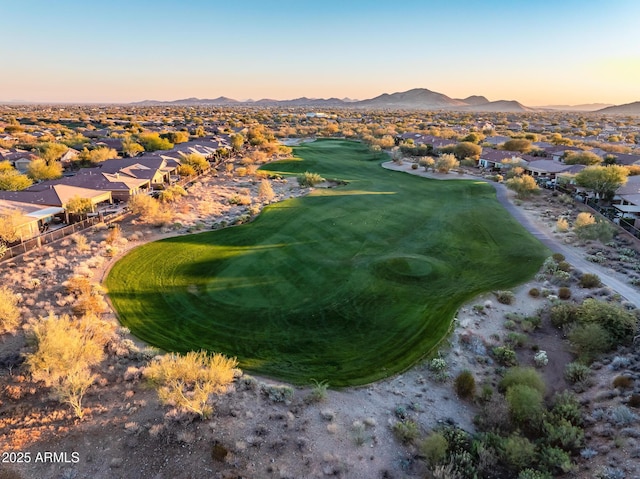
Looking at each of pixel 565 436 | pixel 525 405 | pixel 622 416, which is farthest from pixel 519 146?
pixel 565 436

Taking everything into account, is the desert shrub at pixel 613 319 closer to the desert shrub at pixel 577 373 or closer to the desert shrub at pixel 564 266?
the desert shrub at pixel 577 373

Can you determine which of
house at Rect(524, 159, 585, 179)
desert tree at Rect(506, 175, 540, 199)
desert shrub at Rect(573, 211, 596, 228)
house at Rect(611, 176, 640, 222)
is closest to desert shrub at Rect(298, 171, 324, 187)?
desert tree at Rect(506, 175, 540, 199)

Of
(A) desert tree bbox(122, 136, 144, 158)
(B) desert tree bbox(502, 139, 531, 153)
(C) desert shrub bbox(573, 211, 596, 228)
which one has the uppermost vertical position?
(B) desert tree bbox(502, 139, 531, 153)

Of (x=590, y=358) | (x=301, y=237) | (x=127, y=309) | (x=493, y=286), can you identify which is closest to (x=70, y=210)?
(x=127, y=309)

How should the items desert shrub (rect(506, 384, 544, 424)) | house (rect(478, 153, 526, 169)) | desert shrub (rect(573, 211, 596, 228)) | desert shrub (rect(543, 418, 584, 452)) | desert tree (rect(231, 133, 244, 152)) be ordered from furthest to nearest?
desert tree (rect(231, 133, 244, 152))
house (rect(478, 153, 526, 169))
desert shrub (rect(573, 211, 596, 228))
desert shrub (rect(506, 384, 544, 424))
desert shrub (rect(543, 418, 584, 452))

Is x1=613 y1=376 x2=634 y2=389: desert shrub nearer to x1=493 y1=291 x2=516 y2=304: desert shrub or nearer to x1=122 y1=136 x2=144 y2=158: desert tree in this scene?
x1=493 y1=291 x2=516 y2=304: desert shrub

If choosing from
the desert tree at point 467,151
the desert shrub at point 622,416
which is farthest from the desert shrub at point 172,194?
the desert tree at point 467,151
